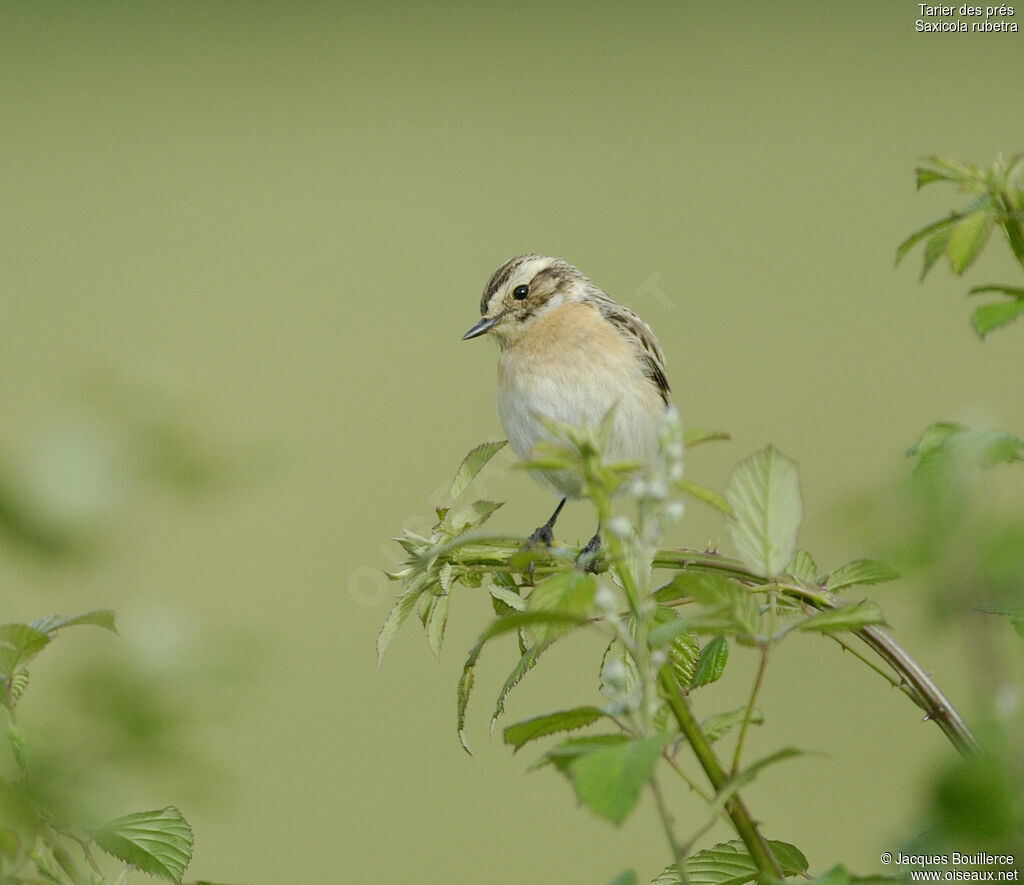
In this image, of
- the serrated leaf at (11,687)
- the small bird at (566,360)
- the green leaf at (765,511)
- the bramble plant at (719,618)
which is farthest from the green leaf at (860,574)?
the small bird at (566,360)

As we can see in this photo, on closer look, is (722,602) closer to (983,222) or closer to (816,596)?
(816,596)

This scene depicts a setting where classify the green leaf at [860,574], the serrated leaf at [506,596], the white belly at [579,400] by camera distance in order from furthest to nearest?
the white belly at [579,400] → the serrated leaf at [506,596] → the green leaf at [860,574]

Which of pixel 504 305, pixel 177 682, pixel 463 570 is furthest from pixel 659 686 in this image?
pixel 504 305

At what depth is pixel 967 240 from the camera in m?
1.05

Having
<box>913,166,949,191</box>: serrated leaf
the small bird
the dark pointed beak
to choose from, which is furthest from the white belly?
<box>913,166,949,191</box>: serrated leaf

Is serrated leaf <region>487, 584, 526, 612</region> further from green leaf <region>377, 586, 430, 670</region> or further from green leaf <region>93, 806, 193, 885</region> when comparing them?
green leaf <region>93, 806, 193, 885</region>

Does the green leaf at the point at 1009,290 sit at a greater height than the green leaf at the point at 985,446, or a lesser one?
greater

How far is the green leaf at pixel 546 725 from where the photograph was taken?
781 mm

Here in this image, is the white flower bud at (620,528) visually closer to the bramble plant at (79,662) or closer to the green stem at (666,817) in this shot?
the green stem at (666,817)

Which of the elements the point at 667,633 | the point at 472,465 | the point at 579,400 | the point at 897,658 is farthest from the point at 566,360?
the point at 667,633

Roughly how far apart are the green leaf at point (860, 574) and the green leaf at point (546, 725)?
0.26 m

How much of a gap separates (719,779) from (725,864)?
23 centimetres

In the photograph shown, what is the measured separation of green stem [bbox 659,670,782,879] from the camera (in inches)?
27.8

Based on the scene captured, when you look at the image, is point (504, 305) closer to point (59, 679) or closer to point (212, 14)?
point (59, 679)
